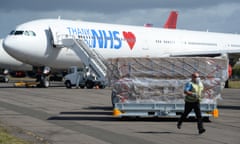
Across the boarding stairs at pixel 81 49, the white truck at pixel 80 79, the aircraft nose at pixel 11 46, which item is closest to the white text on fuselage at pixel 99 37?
the boarding stairs at pixel 81 49

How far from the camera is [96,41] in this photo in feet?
136

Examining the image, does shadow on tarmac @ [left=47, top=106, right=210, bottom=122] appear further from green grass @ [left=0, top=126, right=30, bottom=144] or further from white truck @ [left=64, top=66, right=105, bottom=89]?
white truck @ [left=64, top=66, right=105, bottom=89]

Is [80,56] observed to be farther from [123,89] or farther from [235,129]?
[235,129]

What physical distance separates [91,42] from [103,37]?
4.45 ft

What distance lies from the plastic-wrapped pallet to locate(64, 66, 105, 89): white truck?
21891 millimetres

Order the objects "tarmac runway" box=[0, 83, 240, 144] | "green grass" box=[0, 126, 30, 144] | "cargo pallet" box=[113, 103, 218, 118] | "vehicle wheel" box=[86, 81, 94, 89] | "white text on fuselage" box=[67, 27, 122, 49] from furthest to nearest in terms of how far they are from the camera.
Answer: "vehicle wheel" box=[86, 81, 94, 89] < "white text on fuselage" box=[67, 27, 122, 49] < "cargo pallet" box=[113, 103, 218, 118] < "tarmac runway" box=[0, 83, 240, 144] < "green grass" box=[0, 126, 30, 144]

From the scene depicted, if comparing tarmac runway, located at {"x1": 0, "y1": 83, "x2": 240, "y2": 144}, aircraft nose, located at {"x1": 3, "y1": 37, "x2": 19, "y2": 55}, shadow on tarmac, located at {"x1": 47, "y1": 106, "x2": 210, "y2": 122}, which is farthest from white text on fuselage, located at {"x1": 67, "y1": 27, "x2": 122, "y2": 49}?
shadow on tarmac, located at {"x1": 47, "y1": 106, "x2": 210, "y2": 122}

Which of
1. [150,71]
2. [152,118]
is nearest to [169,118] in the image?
[152,118]

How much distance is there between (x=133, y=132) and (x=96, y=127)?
1461mm

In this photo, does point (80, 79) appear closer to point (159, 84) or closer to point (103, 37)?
point (103, 37)

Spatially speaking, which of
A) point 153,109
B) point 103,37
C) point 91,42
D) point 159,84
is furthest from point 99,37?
point 153,109

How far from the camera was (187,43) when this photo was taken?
2010 inches

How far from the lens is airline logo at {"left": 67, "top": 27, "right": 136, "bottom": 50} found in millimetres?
40719

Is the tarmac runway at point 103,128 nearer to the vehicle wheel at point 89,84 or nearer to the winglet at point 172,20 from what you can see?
the vehicle wheel at point 89,84
